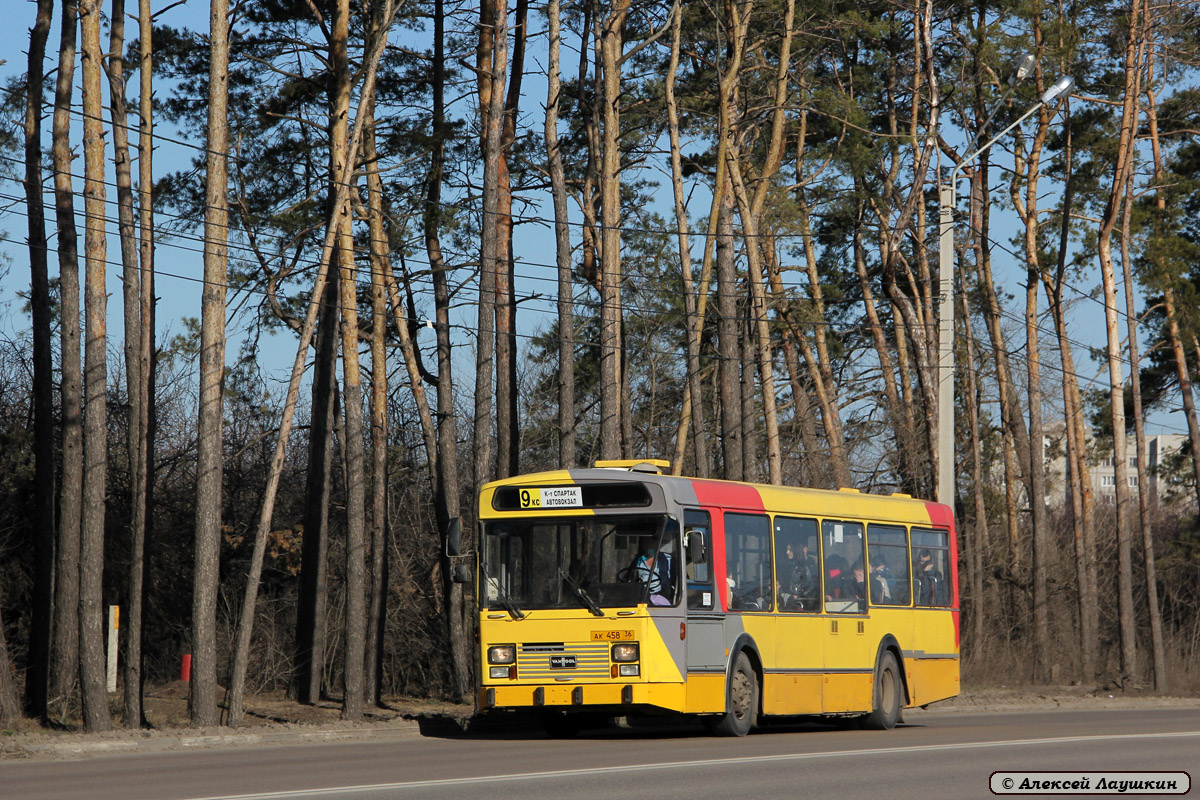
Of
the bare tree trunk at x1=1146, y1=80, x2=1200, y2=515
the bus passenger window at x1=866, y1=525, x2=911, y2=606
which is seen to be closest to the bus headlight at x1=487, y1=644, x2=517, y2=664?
the bus passenger window at x1=866, y1=525, x2=911, y2=606

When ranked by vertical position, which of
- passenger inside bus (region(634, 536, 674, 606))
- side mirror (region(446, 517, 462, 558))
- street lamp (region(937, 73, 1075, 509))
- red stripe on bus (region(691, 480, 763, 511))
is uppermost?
street lamp (region(937, 73, 1075, 509))

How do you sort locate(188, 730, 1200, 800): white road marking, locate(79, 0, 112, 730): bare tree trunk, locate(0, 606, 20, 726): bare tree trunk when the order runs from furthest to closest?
locate(79, 0, 112, 730): bare tree trunk
locate(0, 606, 20, 726): bare tree trunk
locate(188, 730, 1200, 800): white road marking

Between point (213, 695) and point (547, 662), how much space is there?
7284 mm

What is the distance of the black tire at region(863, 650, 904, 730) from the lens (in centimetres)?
2003

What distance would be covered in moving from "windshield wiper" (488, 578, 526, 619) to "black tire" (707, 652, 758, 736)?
8.16 ft

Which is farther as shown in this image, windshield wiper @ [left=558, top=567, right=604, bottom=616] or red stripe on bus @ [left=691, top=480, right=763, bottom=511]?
red stripe on bus @ [left=691, top=480, right=763, bottom=511]

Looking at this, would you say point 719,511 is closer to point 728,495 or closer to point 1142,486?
point 728,495

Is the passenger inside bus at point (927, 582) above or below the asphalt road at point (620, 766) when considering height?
above

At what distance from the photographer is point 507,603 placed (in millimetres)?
16891

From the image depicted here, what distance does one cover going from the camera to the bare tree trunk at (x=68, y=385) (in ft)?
78.9

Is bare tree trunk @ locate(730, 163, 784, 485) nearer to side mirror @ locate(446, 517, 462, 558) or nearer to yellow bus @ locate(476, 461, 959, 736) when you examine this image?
yellow bus @ locate(476, 461, 959, 736)

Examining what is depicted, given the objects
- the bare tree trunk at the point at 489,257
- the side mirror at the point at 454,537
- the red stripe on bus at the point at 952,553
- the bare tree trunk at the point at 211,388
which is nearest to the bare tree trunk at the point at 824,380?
the bare tree trunk at the point at 489,257

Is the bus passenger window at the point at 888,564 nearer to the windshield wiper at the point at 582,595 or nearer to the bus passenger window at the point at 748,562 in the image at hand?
the bus passenger window at the point at 748,562

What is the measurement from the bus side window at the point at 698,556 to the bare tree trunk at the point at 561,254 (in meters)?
11.1
